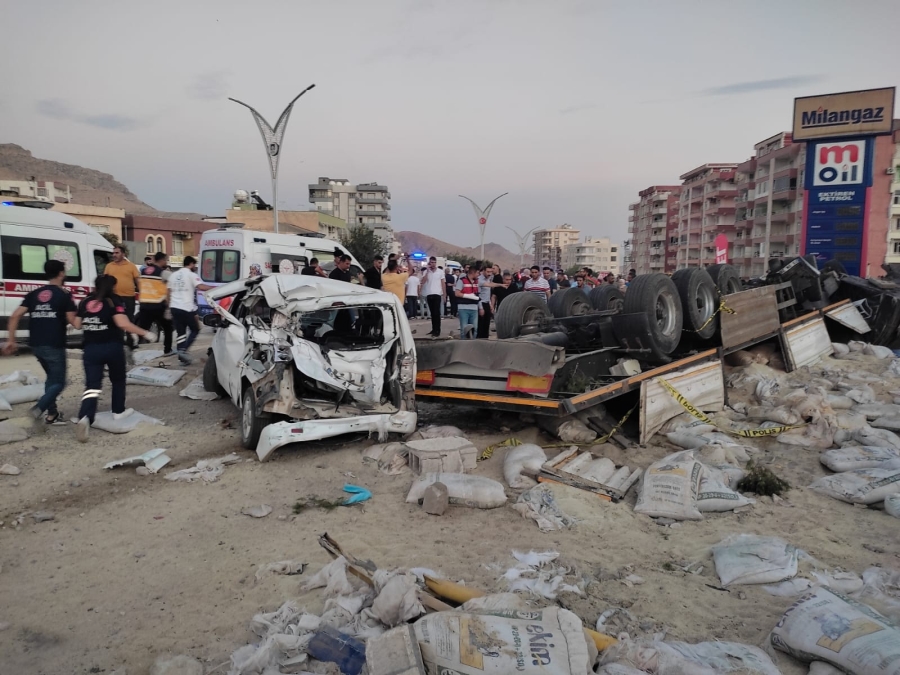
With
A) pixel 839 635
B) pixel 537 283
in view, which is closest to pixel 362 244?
pixel 537 283

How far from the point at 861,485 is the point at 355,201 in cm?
11943

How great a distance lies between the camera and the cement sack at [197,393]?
8.20 m

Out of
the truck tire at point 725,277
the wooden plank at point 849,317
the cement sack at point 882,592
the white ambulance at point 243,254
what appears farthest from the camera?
the white ambulance at point 243,254

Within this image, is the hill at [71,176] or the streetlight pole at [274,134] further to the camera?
the hill at [71,176]

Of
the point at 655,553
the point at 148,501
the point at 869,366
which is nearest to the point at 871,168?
the point at 869,366

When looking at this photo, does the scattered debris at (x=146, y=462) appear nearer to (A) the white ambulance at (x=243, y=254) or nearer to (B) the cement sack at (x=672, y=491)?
(B) the cement sack at (x=672, y=491)

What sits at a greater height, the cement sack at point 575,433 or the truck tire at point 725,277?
the truck tire at point 725,277

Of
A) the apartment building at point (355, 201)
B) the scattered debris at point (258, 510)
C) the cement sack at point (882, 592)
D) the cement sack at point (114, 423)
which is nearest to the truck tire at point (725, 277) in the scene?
the cement sack at point (882, 592)

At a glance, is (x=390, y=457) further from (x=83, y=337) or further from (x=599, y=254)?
(x=599, y=254)

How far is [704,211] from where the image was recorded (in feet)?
280

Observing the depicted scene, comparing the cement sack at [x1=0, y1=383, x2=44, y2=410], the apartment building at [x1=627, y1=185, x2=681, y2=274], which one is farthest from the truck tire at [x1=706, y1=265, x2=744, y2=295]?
the apartment building at [x1=627, y1=185, x2=681, y2=274]

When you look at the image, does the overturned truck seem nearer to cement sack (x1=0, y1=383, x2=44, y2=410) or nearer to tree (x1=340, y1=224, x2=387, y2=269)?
cement sack (x1=0, y1=383, x2=44, y2=410)

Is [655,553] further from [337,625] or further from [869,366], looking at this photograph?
[869,366]

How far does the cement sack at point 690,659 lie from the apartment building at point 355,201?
11362cm
